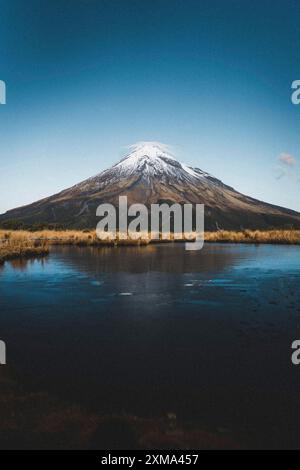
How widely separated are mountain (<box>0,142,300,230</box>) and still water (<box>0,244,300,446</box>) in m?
84.8

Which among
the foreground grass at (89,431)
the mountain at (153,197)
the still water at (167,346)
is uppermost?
the mountain at (153,197)

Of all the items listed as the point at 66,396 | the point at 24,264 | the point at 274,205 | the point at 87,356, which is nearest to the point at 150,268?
the point at 24,264

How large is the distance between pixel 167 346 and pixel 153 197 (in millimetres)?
118455

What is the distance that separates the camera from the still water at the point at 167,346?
4.98m

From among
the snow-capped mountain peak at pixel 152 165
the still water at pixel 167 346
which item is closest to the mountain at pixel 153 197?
the snow-capped mountain peak at pixel 152 165

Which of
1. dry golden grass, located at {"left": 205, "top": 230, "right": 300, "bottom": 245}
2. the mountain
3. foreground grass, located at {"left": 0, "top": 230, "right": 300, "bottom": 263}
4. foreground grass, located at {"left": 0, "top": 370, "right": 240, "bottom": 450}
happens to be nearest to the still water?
foreground grass, located at {"left": 0, "top": 370, "right": 240, "bottom": 450}

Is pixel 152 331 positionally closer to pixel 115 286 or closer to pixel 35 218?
pixel 115 286

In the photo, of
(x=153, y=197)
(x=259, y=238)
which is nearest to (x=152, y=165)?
(x=153, y=197)

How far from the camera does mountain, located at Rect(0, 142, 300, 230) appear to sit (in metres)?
113

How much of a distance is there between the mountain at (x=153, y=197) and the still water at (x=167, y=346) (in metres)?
84.8

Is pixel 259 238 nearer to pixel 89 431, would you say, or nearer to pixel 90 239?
pixel 90 239

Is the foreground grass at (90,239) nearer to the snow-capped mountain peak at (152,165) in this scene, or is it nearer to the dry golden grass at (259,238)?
the dry golden grass at (259,238)

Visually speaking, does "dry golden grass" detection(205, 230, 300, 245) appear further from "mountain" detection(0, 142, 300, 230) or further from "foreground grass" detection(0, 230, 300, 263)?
"mountain" detection(0, 142, 300, 230)

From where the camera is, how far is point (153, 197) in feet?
410
